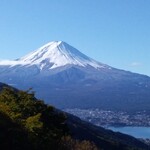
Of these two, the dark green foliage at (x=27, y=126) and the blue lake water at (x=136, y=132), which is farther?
the blue lake water at (x=136, y=132)

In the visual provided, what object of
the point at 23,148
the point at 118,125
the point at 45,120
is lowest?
the point at 23,148

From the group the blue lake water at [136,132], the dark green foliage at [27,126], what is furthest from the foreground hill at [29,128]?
the blue lake water at [136,132]

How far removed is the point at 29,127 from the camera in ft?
72.4

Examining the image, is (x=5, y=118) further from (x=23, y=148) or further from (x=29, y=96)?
(x=29, y=96)

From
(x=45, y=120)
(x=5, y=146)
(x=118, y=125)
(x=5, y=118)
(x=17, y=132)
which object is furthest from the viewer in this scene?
(x=118, y=125)

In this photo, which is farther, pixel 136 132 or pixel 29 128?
pixel 136 132

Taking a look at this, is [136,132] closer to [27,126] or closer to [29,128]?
[27,126]

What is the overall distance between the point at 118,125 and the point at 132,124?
12.4 meters

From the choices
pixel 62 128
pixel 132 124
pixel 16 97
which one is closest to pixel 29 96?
pixel 16 97

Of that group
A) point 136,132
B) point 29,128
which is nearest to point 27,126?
point 29,128

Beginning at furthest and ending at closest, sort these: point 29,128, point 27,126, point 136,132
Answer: point 136,132 → point 27,126 → point 29,128

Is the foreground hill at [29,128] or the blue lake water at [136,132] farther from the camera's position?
A: the blue lake water at [136,132]

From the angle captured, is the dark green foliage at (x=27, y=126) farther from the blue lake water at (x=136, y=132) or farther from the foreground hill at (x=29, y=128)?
the blue lake water at (x=136, y=132)

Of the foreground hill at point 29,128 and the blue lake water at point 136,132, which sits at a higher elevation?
the blue lake water at point 136,132
